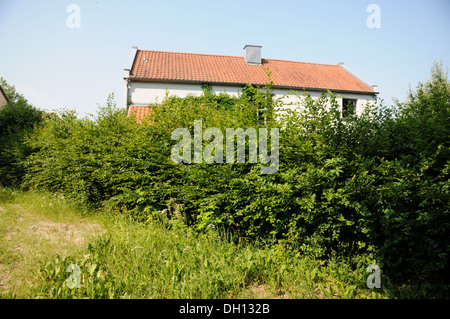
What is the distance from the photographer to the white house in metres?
19.0

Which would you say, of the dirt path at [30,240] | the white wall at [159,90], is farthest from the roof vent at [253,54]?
the dirt path at [30,240]

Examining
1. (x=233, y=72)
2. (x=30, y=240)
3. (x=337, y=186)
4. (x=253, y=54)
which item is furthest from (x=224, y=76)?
(x=337, y=186)

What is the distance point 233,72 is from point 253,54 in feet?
11.2

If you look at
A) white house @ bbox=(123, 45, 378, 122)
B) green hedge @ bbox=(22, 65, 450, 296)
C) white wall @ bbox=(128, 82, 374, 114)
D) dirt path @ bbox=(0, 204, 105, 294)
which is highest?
white house @ bbox=(123, 45, 378, 122)

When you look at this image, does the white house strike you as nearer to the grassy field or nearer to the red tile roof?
the red tile roof

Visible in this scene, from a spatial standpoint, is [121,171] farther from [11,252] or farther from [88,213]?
[11,252]

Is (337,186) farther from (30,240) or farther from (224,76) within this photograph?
(224,76)

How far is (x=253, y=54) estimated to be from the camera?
2341 centimetres

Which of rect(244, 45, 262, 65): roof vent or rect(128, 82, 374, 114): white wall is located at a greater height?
rect(244, 45, 262, 65): roof vent

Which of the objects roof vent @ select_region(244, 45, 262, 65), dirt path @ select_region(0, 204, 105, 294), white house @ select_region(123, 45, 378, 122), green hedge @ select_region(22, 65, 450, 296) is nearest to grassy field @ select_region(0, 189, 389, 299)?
dirt path @ select_region(0, 204, 105, 294)

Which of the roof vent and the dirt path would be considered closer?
the dirt path
